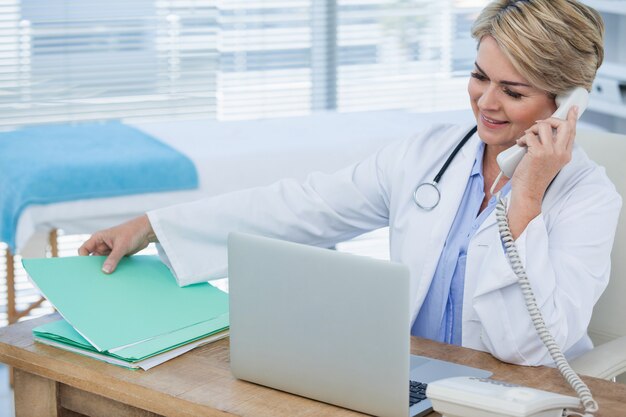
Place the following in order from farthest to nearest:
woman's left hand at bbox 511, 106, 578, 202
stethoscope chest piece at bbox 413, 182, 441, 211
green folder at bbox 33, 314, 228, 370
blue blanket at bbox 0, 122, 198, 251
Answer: blue blanket at bbox 0, 122, 198, 251 → stethoscope chest piece at bbox 413, 182, 441, 211 → woman's left hand at bbox 511, 106, 578, 202 → green folder at bbox 33, 314, 228, 370

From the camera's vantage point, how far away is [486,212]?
1.85 metres

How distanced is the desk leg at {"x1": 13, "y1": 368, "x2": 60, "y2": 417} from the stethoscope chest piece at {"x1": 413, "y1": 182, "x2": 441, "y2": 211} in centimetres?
76

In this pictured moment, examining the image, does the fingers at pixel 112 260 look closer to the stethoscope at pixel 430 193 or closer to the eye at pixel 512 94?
the stethoscope at pixel 430 193

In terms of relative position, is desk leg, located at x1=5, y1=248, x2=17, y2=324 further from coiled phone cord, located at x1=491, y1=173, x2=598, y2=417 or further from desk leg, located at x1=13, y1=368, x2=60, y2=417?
coiled phone cord, located at x1=491, y1=173, x2=598, y2=417

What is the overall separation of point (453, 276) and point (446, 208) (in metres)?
0.13

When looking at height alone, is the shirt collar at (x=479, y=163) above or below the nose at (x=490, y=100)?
below

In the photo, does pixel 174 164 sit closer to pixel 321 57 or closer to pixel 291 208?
pixel 291 208

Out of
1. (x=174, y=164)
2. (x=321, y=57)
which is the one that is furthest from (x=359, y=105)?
(x=174, y=164)

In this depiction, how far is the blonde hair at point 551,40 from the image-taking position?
5.73 feet

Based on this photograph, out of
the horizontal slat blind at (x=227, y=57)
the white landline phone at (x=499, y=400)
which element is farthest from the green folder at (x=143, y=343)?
the horizontal slat blind at (x=227, y=57)

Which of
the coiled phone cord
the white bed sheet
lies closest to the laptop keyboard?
the coiled phone cord

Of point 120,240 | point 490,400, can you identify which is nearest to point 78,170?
point 120,240

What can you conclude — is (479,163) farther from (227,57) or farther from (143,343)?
(227,57)

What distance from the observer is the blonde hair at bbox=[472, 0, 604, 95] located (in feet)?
5.73
